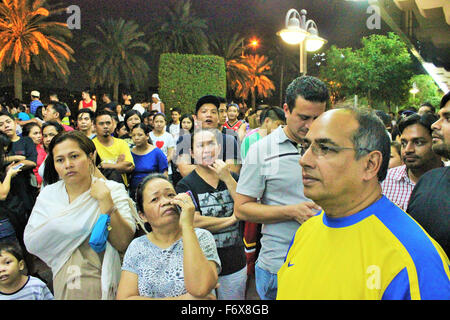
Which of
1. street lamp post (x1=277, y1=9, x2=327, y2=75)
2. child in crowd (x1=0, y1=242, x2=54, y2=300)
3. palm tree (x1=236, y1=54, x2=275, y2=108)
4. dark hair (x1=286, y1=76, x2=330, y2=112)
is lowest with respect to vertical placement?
child in crowd (x1=0, y1=242, x2=54, y2=300)

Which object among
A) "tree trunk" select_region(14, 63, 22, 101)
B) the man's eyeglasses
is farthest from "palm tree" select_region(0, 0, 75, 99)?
the man's eyeglasses

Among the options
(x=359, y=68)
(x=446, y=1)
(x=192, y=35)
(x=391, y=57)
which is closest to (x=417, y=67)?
(x=391, y=57)

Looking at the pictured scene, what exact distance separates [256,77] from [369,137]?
35.4 m

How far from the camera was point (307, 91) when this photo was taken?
2398mm

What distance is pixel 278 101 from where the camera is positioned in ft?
143

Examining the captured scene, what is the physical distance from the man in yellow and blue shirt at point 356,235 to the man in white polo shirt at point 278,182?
0.79 m

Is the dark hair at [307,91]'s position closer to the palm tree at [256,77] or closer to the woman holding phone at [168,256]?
the woman holding phone at [168,256]

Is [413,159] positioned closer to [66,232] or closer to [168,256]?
[168,256]

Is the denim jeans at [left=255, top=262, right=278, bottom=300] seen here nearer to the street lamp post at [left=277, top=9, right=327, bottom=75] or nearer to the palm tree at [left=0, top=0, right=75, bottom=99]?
the street lamp post at [left=277, top=9, right=327, bottom=75]

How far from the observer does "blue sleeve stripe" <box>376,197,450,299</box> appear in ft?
3.73

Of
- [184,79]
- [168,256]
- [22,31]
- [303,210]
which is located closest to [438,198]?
[303,210]

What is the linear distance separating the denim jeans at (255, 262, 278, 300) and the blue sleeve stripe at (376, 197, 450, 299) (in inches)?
49.0

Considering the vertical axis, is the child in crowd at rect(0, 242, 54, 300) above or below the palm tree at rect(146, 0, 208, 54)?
below

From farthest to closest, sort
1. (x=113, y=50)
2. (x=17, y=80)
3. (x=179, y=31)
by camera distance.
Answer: (x=113, y=50)
(x=179, y=31)
(x=17, y=80)
